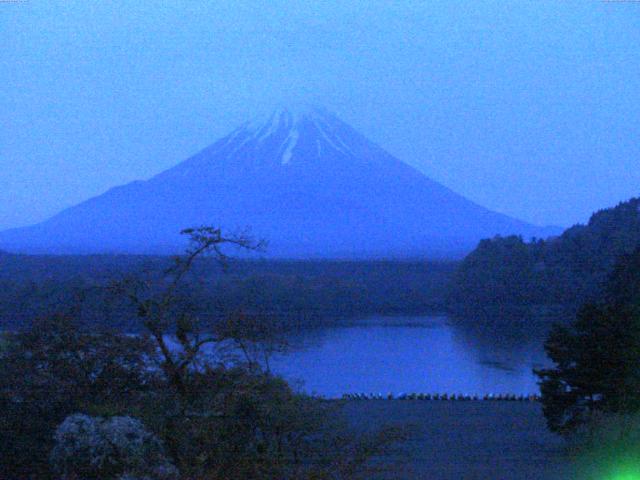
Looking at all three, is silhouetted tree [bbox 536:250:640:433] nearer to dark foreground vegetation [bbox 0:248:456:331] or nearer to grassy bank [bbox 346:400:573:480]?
grassy bank [bbox 346:400:573:480]

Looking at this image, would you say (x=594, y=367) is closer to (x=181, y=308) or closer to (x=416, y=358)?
(x=181, y=308)

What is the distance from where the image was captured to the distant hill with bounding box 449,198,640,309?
82.6 ft

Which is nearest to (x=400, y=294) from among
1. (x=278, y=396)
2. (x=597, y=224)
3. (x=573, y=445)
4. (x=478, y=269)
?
(x=478, y=269)

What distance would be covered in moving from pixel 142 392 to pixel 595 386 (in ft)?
13.2

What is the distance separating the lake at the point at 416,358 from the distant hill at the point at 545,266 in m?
1.72

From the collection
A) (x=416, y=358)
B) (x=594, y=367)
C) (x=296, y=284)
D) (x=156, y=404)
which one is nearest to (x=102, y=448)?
(x=156, y=404)

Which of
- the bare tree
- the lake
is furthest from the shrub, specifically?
the lake

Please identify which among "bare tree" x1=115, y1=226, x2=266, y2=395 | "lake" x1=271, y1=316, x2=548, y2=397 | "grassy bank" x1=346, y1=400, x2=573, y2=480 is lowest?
"lake" x1=271, y1=316, x2=548, y2=397

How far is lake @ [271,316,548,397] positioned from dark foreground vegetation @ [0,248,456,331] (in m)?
1.00

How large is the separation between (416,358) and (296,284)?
616 cm

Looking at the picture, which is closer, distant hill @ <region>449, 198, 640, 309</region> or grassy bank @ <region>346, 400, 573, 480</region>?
grassy bank @ <region>346, 400, 573, 480</region>

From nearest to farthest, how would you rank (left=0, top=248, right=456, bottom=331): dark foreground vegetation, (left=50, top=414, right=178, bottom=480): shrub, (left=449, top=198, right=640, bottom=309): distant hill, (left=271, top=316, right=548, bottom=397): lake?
1. (left=50, top=414, right=178, bottom=480): shrub
2. (left=0, top=248, right=456, bottom=331): dark foreground vegetation
3. (left=271, top=316, right=548, bottom=397): lake
4. (left=449, top=198, right=640, bottom=309): distant hill

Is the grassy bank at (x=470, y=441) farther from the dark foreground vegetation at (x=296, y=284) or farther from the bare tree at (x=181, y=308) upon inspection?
the dark foreground vegetation at (x=296, y=284)

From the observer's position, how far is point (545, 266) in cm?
2658
